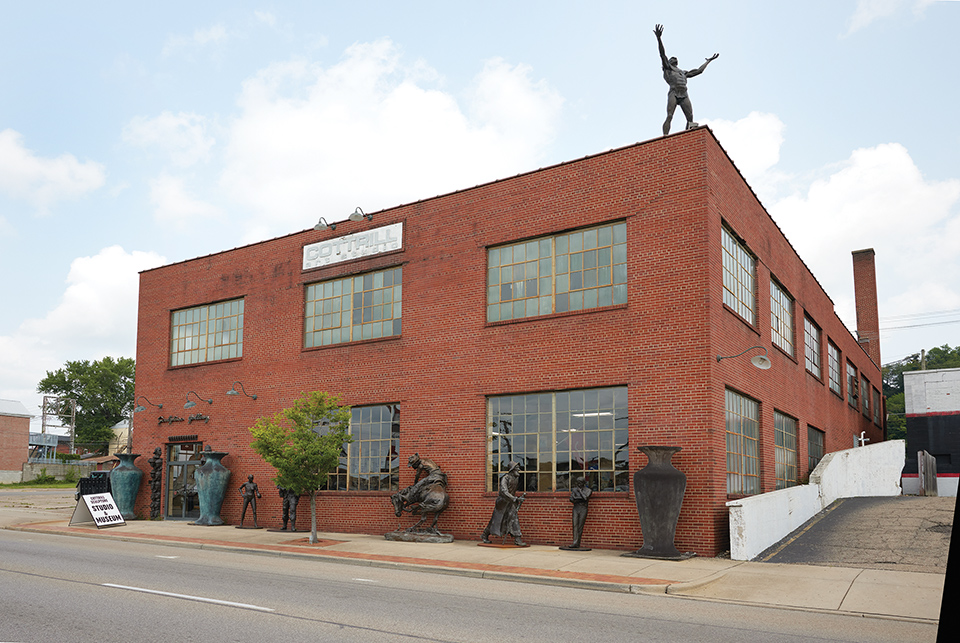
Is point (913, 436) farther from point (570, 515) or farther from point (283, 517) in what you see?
point (283, 517)

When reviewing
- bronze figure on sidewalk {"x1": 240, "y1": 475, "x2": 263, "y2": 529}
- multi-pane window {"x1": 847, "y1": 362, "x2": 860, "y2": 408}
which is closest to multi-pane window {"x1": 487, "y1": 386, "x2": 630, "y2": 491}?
bronze figure on sidewalk {"x1": 240, "y1": 475, "x2": 263, "y2": 529}

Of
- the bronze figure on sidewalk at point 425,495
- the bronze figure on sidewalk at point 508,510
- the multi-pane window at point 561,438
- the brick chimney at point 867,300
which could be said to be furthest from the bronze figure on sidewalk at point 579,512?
the brick chimney at point 867,300

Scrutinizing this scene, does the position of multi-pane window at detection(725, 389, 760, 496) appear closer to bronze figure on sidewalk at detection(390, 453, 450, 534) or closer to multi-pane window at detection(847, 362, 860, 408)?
bronze figure on sidewalk at detection(390, 453, 450, 534)

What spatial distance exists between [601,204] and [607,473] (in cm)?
581

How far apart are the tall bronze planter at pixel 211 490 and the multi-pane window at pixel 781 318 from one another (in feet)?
51.7

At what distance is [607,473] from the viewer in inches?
652

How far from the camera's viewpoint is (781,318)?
22188 millimetres

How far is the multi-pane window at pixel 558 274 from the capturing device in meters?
17.3

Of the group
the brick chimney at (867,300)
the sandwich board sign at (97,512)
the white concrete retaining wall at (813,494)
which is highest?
the brick chimney at (867,300)

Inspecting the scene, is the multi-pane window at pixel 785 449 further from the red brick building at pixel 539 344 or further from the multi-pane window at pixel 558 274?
the multi-pane window at pixel 558 274

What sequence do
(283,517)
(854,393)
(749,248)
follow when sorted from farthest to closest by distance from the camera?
(854,393) → (283,517) → (749,248)

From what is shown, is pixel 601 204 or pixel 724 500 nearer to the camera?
pixel 724 500

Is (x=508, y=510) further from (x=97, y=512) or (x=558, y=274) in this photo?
(x=97, y=512)

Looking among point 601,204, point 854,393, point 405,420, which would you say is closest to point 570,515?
point 405,420
